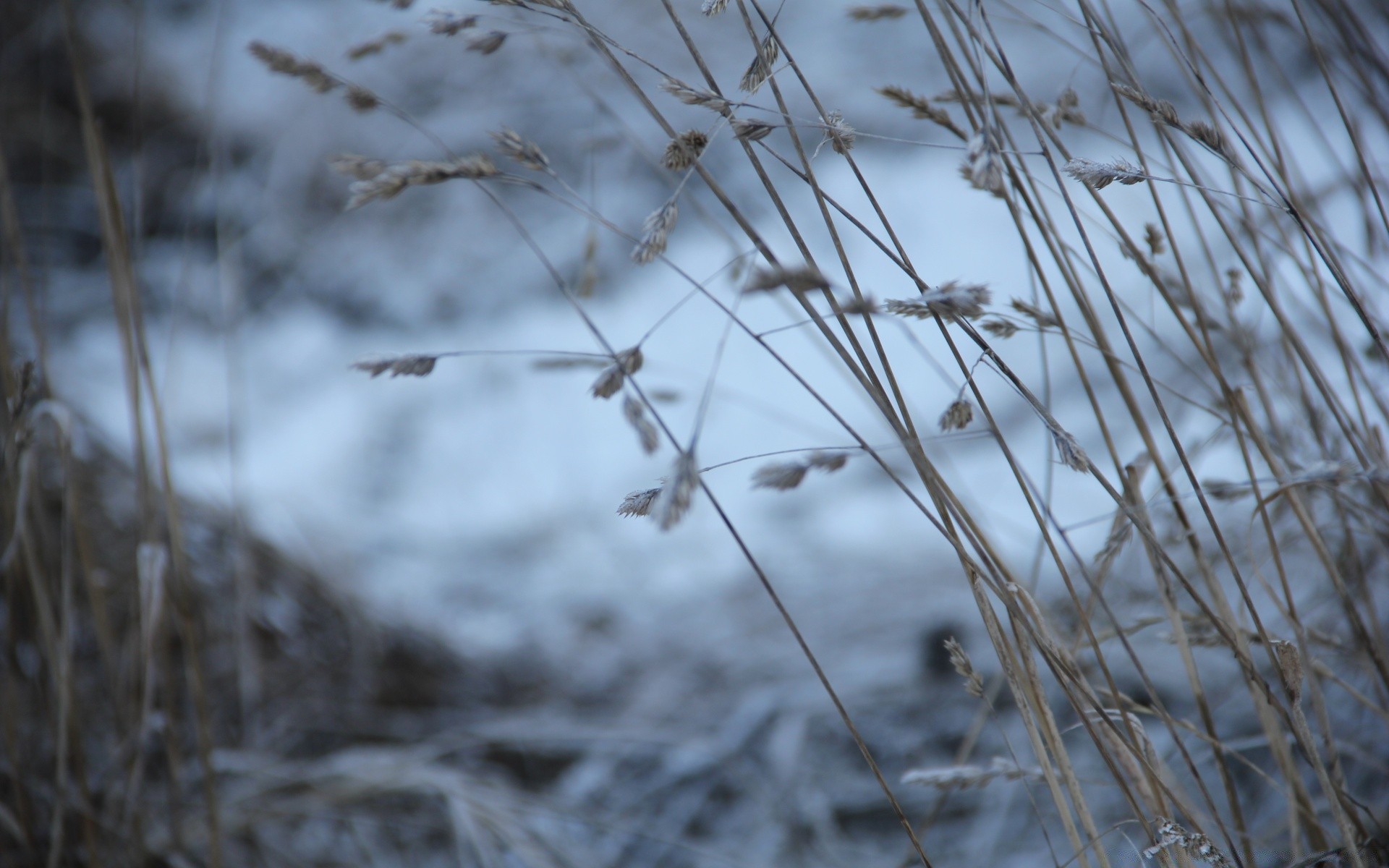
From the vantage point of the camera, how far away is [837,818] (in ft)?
3.10

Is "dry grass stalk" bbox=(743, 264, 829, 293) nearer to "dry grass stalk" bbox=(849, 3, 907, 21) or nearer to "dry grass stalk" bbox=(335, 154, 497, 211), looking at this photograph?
"dry grass stalk" bbox=(335, 154, 497, 211)

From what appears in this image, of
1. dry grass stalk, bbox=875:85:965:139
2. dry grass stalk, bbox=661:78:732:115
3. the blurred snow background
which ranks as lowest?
the blurred snow background

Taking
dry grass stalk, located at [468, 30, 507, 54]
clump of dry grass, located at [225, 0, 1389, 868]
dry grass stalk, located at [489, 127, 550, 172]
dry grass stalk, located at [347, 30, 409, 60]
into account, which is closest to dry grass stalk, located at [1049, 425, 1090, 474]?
clump of dry grass, located at [225, 0, 1389, 868]

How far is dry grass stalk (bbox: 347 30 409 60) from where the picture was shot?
26.9 inches

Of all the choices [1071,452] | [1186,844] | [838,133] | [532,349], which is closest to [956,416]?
[1071,452]

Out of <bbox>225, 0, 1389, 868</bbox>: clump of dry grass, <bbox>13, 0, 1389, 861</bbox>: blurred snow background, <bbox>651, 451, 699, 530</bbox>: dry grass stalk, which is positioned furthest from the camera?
<bbox>13, 0, 1389, 861</bbox>: blurred snow background

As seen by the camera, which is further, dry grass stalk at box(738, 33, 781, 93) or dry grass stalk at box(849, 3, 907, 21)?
dry grass stalk at box(849, 3, 907, 21)

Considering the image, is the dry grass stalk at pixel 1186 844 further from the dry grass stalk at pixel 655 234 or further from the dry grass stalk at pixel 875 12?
the dry grass stalk at pixel 875 12

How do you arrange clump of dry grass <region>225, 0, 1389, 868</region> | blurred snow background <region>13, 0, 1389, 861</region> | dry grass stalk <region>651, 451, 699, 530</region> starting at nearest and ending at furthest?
dry grass stalk <region>651, 451, 699, 530</region>
clump of dry grass <region>225, 0, 1389, 868</region>
blurred snow background <region>13, 0, 1389, 861</region>

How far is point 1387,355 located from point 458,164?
622mm

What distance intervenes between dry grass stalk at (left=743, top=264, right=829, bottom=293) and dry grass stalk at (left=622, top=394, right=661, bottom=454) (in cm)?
12

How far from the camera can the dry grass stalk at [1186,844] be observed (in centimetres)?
49

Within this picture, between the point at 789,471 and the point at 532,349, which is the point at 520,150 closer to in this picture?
the point at 789,471

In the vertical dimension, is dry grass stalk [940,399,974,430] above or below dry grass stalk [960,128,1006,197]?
below
